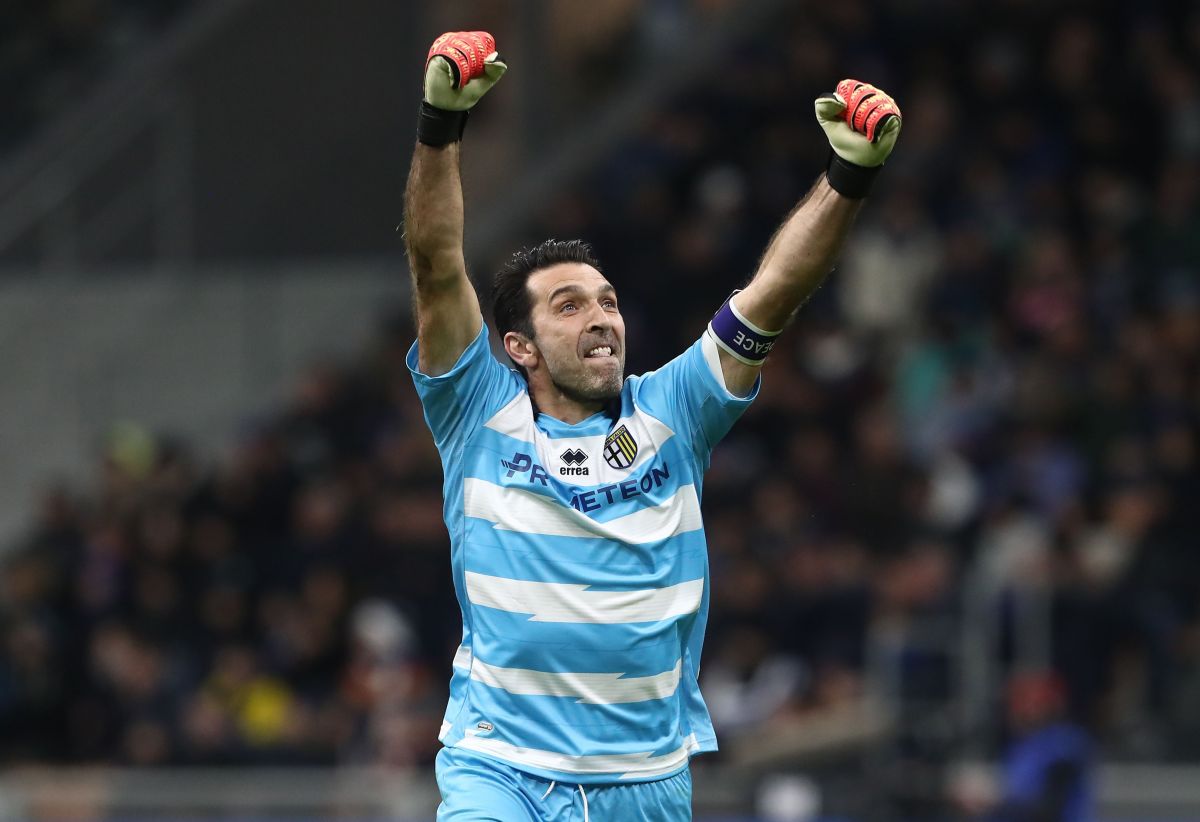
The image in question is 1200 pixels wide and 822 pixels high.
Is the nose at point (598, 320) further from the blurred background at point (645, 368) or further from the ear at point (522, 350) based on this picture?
the blurred background at point (645, 368)

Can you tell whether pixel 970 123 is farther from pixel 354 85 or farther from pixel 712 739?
pixel 712 739

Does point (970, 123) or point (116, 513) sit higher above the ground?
point (970, 123)

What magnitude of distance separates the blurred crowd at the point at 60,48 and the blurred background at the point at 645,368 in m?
0.04

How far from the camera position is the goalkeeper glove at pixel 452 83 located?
17.6 feet

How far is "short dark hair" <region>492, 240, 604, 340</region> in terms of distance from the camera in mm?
5801

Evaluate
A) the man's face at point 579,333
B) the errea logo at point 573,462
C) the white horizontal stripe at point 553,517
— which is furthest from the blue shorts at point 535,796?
the man's face at point 579,333

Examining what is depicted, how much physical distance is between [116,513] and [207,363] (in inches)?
108

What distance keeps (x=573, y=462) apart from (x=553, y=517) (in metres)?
0.17

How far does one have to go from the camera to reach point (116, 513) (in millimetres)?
16656

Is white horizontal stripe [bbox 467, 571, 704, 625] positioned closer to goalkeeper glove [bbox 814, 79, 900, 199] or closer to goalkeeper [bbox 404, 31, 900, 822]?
goalkeeper [bbox 404, 31, 900, 822]

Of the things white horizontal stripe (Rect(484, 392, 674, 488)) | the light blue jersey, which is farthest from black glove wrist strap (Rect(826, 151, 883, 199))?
white horizontal stripe (Rect(484, 392, 674, 488))

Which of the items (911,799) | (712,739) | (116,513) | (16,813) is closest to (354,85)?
(116,513)

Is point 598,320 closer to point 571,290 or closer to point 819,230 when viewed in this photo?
point 571,290

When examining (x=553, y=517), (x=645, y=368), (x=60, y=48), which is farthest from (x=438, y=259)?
(x=60, y=48)
